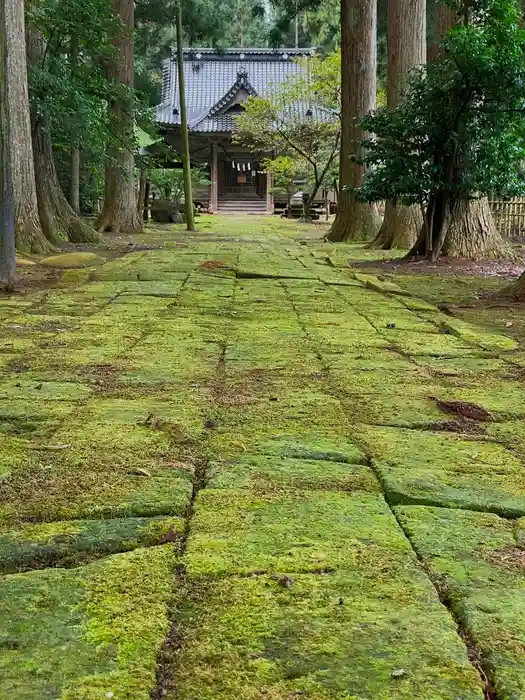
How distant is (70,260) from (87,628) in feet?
24.7

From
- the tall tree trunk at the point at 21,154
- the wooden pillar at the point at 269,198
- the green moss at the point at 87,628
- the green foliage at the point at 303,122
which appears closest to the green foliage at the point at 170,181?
the green foliage at the point at 303,122

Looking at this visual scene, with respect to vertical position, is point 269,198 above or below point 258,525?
above

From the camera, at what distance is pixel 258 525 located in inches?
62.8

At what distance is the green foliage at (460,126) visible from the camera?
7797mm

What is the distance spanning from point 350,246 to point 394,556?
1139cm

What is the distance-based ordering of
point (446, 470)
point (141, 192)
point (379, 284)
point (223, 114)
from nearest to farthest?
point (446, 470) < point (379, 284) < point (141, 192) < point (223, 114)

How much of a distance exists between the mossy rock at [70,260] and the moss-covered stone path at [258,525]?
4.55 meters

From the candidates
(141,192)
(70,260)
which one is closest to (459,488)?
(70,260)

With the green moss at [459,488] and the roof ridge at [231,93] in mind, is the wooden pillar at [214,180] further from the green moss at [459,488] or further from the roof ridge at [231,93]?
the green moss at [459,488]

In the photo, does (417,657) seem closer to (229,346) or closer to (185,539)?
(185,539)

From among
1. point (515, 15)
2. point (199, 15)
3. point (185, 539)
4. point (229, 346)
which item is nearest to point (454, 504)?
point (185, 539)

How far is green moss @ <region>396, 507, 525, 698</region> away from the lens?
3.70 ft

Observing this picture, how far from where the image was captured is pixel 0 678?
1057mm

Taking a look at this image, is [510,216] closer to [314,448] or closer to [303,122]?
[303,122]
